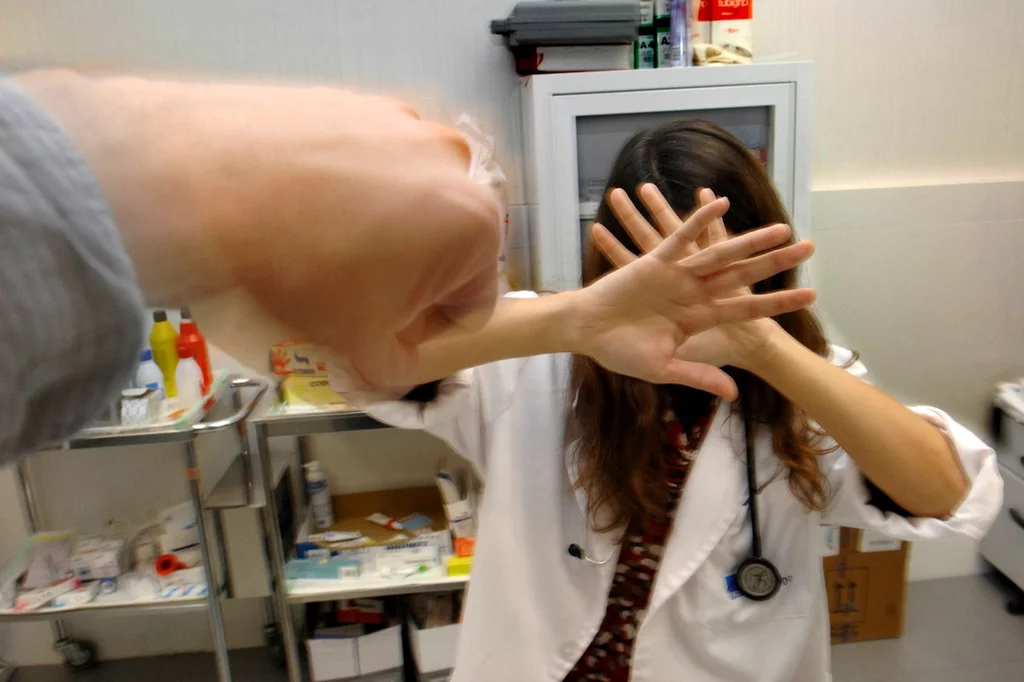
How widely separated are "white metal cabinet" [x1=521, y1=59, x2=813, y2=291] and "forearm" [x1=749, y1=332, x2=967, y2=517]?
0.68 metres

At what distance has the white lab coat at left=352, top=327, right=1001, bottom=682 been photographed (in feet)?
2.98

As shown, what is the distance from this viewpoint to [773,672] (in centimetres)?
94

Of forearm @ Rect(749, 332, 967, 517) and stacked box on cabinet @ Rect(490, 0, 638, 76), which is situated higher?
stacked box on cabinet @ Rect(490, 0, 638, 76)

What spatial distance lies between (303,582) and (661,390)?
99 cm

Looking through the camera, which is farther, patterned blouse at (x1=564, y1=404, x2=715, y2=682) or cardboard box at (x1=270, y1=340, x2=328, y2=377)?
patterned blouse at (x1=564, y1=404, x2=715, y2=682)

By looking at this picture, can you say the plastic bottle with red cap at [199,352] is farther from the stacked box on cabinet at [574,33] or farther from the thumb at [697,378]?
the thumb at [697,378]

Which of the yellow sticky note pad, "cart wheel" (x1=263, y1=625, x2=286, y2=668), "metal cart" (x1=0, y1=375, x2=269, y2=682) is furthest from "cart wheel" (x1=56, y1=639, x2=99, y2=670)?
the yellow sticky note pad

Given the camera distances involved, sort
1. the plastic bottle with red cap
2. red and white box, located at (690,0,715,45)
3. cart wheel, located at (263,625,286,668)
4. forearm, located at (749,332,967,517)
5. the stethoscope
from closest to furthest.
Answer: forearm, located at (749,332,967,517)
the stethoscope
the plastic bottle with red cap
red and white box, located at (690,0,715,45)
cart wheel, located at (263,625,286,668)

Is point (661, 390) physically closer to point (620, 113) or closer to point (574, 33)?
point (620, 113)

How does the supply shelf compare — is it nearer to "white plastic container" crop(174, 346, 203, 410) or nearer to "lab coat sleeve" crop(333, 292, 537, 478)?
"white plastic container" crop(174, 346, 203, 410)

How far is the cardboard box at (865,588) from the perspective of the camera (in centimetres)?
179

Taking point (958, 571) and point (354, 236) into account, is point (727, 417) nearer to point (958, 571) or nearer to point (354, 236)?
point (354, 236)

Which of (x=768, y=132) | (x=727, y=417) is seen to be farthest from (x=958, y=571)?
(x=727, y=417)

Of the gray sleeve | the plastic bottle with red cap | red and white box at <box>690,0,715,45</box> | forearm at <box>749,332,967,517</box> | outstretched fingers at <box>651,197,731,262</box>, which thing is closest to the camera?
the gray sleeve
